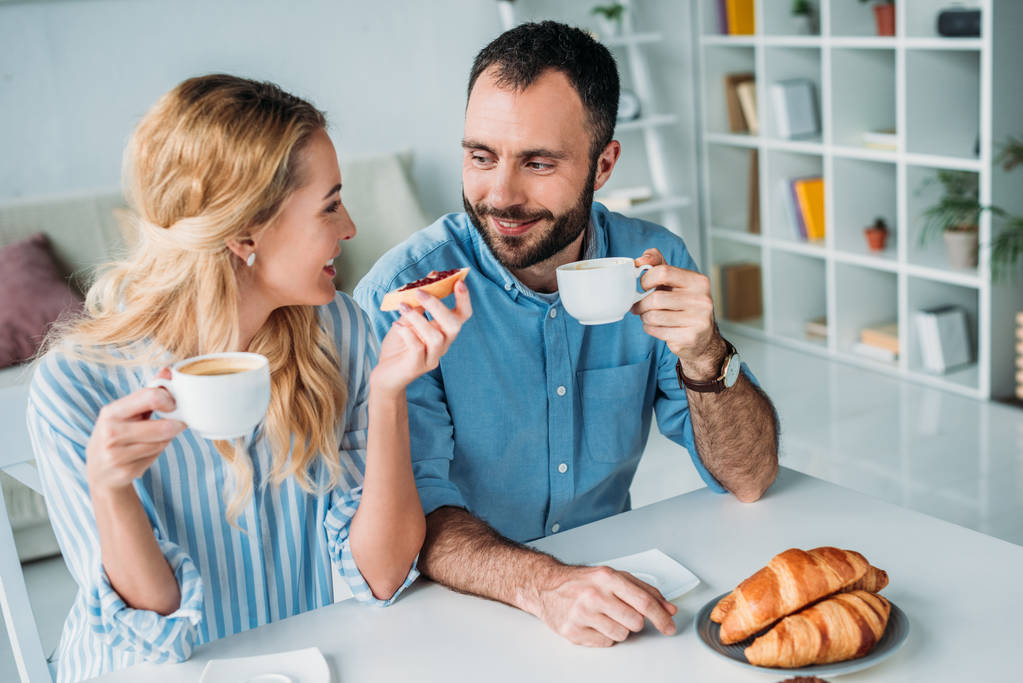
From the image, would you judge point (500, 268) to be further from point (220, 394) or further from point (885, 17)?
point (885, 17)

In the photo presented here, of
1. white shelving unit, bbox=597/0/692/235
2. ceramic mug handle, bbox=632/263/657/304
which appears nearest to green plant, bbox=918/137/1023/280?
white shelving unit, bbox=597/0/692/235

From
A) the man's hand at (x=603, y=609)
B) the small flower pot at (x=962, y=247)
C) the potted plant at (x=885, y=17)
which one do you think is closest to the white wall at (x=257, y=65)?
the potted plant at (x=885, y=17)

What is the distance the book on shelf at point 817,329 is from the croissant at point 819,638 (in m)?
3.74

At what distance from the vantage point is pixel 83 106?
12.6 ft

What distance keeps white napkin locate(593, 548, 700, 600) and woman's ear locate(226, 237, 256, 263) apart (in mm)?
583

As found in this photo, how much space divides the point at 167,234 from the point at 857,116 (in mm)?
3696

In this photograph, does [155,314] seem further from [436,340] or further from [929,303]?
[929,303]

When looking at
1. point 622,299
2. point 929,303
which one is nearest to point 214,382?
point 622,299

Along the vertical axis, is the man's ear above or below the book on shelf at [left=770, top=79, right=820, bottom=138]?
above

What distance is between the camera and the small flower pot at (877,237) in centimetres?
435

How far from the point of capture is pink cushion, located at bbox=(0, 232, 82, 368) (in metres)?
3.36

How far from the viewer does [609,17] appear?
14.9ft

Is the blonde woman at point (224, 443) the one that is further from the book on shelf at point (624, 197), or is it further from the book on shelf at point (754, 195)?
the book on shelf at point (754, 195)

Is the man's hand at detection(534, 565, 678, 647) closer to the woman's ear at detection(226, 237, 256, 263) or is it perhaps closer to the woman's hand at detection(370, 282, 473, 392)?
the woman's hand at detection(370, 282, 473, 392)
